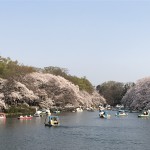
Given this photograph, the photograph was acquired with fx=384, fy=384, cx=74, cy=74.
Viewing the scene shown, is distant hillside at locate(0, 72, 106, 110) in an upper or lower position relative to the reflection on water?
upper

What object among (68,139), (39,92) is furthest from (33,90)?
(68,139)

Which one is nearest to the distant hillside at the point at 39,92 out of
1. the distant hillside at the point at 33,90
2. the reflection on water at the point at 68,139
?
the distant hillside at the point at 33,90

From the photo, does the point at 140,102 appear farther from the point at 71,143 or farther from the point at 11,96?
the point at 71,143

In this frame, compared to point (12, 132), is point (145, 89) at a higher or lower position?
higher

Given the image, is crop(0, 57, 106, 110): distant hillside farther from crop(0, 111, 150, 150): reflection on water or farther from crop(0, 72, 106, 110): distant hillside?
crop(0, 111, 150, 150): reflection on water

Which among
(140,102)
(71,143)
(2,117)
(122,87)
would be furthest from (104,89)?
(71,143)

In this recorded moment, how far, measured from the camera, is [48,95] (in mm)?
76188

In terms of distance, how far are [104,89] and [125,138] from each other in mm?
114637

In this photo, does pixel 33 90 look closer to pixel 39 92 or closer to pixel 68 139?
pixel 39 92

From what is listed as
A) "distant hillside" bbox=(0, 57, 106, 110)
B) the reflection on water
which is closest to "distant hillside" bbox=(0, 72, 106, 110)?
"distant hillside" bbox=(0, 57, 106, 110)

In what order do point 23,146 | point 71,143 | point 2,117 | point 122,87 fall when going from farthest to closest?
point 122,87 < point 2,117 < point 71,143 < point 23,146

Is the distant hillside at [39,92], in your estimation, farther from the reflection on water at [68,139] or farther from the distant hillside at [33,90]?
the reflection on water at [68,139]

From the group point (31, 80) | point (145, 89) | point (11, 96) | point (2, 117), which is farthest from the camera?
point (145, 89)

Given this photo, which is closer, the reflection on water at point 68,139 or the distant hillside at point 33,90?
the reflection on water at point 68,139
